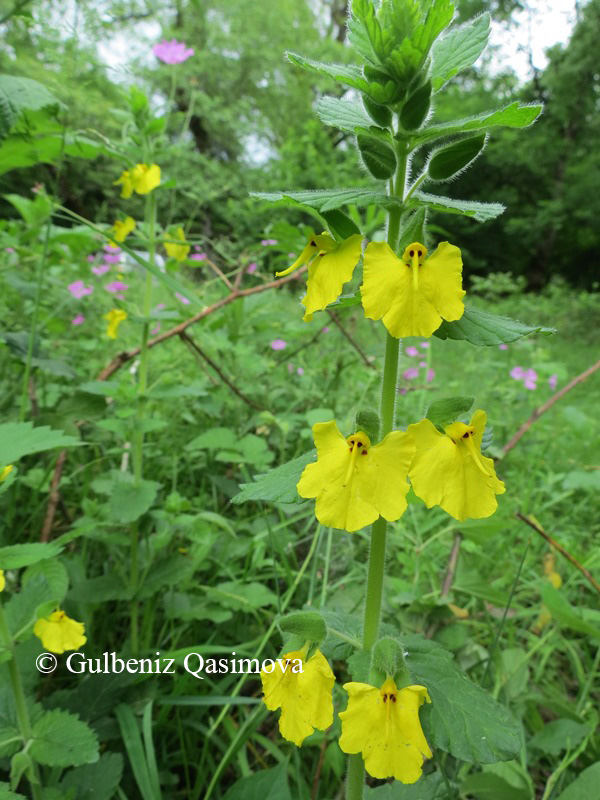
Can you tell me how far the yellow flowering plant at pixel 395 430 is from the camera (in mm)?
557

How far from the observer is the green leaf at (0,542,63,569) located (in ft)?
2.40

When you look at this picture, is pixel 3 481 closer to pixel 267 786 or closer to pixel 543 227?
pixel 267 786

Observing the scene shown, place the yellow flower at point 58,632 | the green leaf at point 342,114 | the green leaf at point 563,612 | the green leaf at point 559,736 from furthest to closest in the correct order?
the green leaf at point 563,612
the green leaf at point 559,736
the yellow flower at point 58,632
the green leaf at point 342,114

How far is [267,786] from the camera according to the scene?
2.83ft

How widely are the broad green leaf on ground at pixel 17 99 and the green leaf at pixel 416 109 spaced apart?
2.90 ft

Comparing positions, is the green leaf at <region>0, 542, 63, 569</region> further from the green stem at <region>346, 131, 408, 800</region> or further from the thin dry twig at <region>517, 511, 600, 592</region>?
the thin dry twig at <region>517, 511, 600, 592</region>

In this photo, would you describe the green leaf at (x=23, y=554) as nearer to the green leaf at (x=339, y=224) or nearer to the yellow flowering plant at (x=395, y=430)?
the yellow flowering plant at (x=395, y=430)

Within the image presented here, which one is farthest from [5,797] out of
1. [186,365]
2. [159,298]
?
[159,298]

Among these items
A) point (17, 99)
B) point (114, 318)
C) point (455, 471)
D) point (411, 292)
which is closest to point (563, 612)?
point (455, 471)

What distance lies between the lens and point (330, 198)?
58 centimetres

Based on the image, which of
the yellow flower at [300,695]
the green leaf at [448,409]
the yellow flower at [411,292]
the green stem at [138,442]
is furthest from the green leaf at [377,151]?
the green stem at [138,442]

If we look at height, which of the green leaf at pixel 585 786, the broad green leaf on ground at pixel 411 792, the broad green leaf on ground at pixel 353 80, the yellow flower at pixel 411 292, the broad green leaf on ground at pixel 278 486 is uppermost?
the broad green leaf on ground at pixel 353 80

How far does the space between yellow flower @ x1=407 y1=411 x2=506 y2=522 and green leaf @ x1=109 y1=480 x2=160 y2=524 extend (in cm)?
77

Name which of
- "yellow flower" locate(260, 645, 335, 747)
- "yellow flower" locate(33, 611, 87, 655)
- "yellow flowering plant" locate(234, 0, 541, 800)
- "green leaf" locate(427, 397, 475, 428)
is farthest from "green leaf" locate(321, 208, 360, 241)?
"yellow flower" locate(33, 611, 87, 655)
